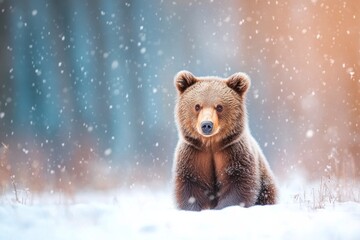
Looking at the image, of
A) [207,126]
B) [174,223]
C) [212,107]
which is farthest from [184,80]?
[174,223]

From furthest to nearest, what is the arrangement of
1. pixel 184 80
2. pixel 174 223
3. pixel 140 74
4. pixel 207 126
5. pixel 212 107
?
pixel 140 74, pixel 184 80, pixel 212 107, pixel 207 126, pixel 174 223

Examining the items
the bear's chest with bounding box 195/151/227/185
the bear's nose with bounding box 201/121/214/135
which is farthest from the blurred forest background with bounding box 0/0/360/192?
the bear's nose with bounding box 201/121/214/135

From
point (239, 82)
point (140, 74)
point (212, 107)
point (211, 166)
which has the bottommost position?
point (211, 166)

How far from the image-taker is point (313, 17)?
3570 millimetres

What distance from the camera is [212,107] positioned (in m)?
2.98

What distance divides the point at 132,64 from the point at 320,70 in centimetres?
126

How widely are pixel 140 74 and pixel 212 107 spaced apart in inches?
31.4

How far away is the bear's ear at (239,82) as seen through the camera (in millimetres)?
3071

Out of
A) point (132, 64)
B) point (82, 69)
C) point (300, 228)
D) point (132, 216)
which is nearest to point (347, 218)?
point (300, 228)

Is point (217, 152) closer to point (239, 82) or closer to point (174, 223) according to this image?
point (239, 82)

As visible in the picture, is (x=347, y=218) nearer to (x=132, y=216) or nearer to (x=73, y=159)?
(x=132, y=216)

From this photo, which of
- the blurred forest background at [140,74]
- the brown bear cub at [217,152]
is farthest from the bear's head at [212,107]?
the blurred forest background at [140,74]

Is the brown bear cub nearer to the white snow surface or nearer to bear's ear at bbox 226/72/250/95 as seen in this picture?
bear's ear at bbox 226/72/250/95

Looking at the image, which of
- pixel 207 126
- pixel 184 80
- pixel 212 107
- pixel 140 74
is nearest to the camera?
pixel 207 126
